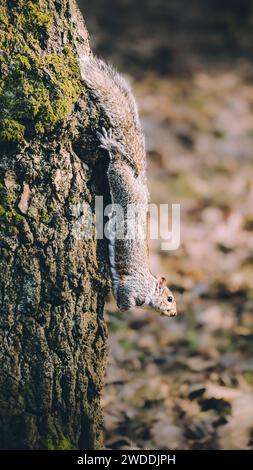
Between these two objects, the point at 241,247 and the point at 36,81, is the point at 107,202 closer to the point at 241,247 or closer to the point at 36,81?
the point at 36,81

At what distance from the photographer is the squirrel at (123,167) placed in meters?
2.51

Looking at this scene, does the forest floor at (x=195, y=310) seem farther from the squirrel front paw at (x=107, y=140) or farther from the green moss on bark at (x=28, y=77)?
the green moss on bark at (x=28, y=77)

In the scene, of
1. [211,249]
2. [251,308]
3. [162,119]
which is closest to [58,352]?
[251,308]

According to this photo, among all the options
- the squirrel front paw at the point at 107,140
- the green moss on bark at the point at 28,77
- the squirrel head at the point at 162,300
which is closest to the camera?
the green moss on bark at the point at 28,77

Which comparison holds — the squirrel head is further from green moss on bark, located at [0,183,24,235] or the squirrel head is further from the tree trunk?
green moss on bark, located at [0,183,24,235]

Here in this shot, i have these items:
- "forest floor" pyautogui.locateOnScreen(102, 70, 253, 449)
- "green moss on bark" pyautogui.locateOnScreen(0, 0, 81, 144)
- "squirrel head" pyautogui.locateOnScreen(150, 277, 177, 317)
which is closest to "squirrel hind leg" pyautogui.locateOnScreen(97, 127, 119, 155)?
"green moss on bark" pyautogui.locateOnScreen(0, 0, 81, 144)

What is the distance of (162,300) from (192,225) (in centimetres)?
162

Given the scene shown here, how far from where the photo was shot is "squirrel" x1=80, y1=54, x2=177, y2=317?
2508mm

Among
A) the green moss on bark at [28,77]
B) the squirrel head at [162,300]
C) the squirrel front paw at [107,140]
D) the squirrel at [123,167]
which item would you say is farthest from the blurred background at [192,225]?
the green moss on bark at [28,77]

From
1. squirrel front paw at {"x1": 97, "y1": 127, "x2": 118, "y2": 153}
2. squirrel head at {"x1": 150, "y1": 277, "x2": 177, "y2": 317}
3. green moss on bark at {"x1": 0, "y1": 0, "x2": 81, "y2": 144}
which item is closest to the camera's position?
green moss on bark at {"x1": 0, "y1": 0, "x2": 81, "y2": 144}

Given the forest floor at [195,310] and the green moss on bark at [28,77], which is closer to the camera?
the green moss on bark at [28,77]

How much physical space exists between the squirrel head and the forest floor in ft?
1.61

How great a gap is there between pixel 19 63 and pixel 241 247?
282 centimetres
